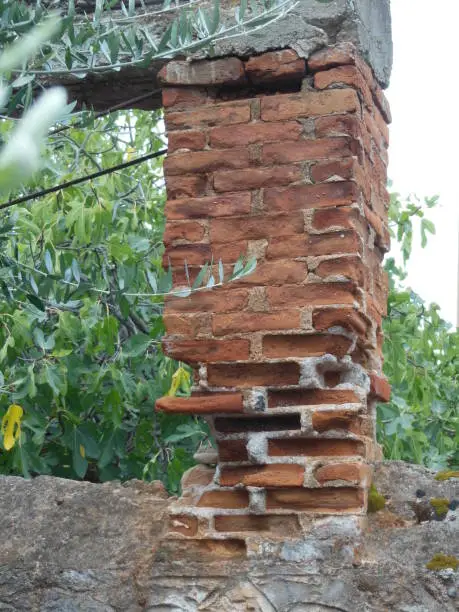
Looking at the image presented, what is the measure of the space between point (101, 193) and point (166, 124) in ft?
6.58

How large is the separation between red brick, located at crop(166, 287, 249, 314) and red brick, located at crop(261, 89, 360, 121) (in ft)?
1.73

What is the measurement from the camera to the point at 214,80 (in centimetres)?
283

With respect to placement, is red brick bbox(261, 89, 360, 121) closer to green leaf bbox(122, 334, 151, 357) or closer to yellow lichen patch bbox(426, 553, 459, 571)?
yellow lichen patch bbox(426, 553, 459, 571)

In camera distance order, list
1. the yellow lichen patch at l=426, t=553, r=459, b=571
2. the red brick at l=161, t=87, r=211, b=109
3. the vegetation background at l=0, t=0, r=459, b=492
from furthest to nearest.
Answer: the vegetation background at l=0, t=0, r=459, b=492 → the red brick at l=161, t=87, r=211, b=109 → the yellow lichen patch at l=426, t=553, r=459, b=571

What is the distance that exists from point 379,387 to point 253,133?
858 millimetres

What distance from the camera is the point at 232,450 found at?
2.64 meters

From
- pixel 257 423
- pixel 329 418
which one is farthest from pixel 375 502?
pixel 257 423

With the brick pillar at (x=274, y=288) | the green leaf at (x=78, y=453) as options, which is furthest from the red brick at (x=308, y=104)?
the green leaf at (x=78, y=453)

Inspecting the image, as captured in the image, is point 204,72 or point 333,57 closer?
point 333,57

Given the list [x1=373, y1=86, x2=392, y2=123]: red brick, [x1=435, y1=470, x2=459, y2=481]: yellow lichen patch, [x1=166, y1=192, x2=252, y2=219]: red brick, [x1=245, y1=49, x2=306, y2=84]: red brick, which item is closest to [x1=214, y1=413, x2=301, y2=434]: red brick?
[x1=435, y1=470, x2=459, y2=481]: yellow lichen patch

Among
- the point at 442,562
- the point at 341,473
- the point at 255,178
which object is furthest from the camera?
the point at 255,178

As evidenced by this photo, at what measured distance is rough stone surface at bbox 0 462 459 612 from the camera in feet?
7.88

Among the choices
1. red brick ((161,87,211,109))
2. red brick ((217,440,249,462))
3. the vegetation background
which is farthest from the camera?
the vegetation background

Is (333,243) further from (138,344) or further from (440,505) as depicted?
(138,344)
